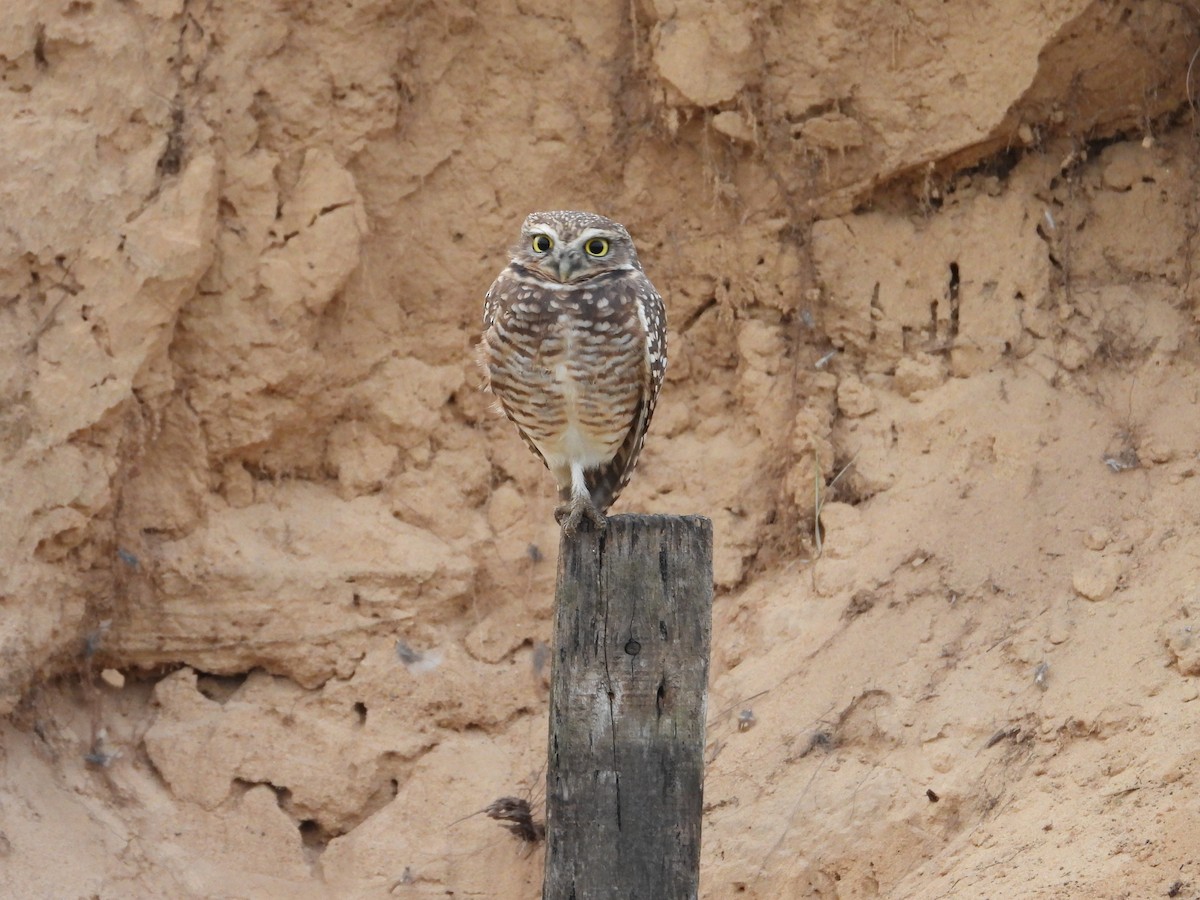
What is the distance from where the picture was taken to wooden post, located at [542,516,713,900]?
3881 millimetres

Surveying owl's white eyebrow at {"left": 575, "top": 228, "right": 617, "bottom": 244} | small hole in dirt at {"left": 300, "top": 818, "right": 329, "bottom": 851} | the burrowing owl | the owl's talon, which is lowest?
small hole in dirt at {"left": 300, "top": 818, "right": 329, "bottom": 851}

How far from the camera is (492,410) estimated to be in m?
6.71

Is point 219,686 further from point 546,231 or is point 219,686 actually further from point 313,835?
point 546,231

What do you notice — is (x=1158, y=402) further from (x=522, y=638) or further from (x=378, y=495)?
(x=378, y=495)

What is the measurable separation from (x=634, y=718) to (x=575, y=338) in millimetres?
1586

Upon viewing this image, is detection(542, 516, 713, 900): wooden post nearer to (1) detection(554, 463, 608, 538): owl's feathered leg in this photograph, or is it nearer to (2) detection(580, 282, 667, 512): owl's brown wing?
(1) detection(554, 463, 608, 538): owl's feathered leg

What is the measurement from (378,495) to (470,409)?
593 mm

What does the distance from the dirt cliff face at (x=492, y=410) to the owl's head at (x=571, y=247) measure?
2.01m

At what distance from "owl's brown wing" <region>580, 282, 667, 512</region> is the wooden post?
48.4 inches

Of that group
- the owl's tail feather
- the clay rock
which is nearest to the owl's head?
the owl's tail feather

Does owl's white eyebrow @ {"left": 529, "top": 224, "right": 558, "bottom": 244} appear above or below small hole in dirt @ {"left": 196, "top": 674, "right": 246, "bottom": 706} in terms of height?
above

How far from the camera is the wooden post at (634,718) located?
3.88m

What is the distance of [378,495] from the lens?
285 inches

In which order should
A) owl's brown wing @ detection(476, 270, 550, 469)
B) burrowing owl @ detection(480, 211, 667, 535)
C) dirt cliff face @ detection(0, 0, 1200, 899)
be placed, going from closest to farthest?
1. burrowing owl @ detection(480, 211, 667, 535)
2. owl's brown wing @ detection(476, 270, 550, 469)
3. dirt cliff face @ detection(0, 0, 1200, 899)
